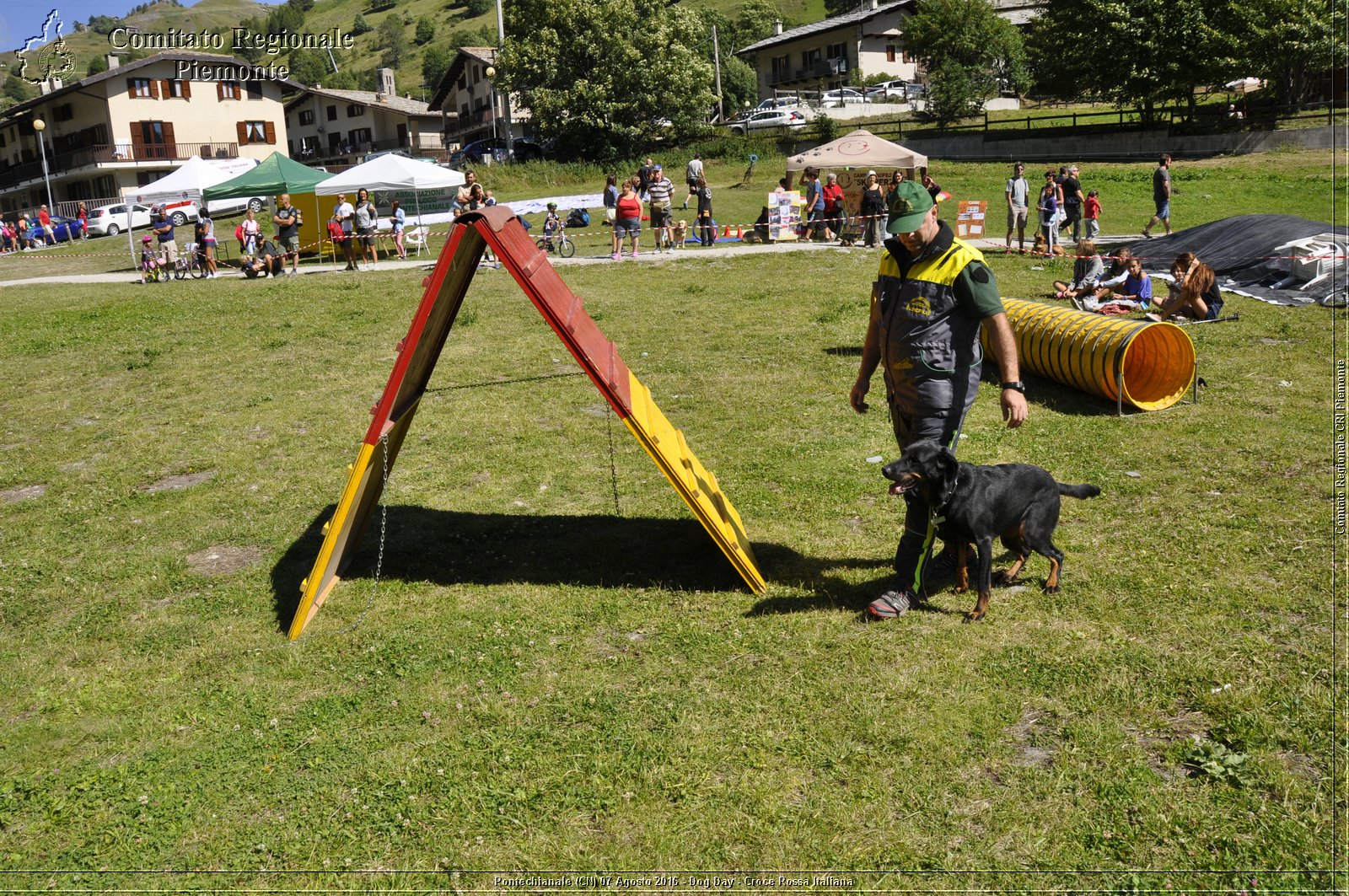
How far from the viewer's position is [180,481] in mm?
8938

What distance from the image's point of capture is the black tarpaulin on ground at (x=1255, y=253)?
1456 centimetres

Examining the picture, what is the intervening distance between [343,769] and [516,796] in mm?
884

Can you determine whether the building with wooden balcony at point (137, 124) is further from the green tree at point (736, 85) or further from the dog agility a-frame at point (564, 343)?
the dog agility a-frame at point (564, 343)

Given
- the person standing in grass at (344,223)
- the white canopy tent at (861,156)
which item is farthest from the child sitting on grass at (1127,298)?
the person standing in grass at (344,223)

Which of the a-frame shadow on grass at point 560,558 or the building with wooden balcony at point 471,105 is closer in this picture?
the a-frame shadow on grass at point 560,558

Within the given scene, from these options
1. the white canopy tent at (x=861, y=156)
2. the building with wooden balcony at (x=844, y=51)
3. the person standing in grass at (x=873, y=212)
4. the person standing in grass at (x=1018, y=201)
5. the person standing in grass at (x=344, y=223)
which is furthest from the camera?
the building with wooden balcony at (x=844, y=51)

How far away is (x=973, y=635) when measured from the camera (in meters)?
5.36

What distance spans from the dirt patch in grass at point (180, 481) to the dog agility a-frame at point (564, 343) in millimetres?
3138

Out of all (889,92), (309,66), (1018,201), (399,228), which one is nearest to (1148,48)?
(1018,201)

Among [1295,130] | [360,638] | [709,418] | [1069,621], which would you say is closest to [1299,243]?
[709,418]

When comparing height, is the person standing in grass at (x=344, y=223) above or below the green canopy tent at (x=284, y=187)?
below

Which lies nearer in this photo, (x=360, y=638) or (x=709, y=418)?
(x=360, y=638)

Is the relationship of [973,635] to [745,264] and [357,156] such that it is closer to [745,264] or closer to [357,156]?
[745,264]

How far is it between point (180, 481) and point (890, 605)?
6.65 metres
